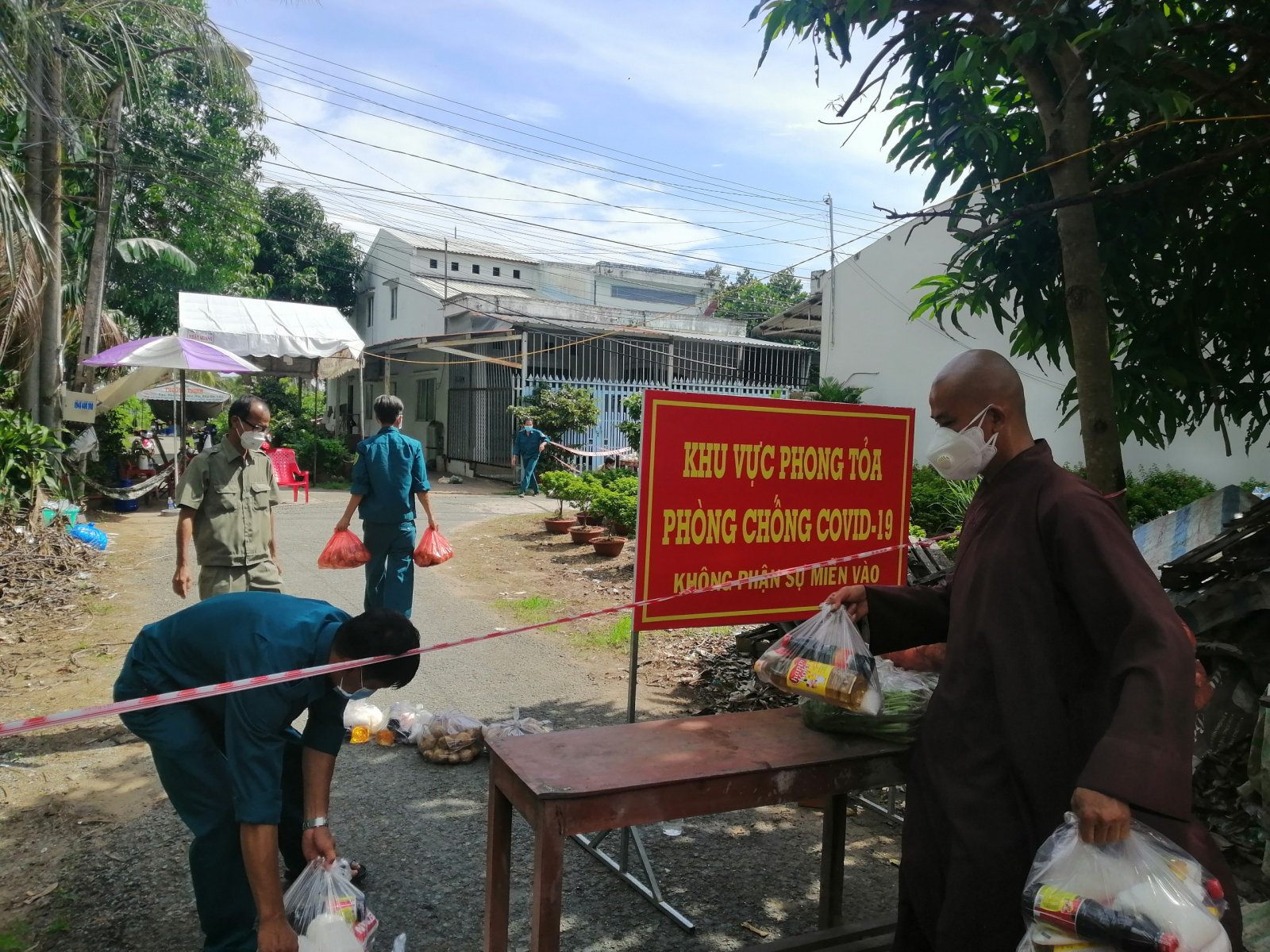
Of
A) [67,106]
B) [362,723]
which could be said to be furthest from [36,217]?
[362,723]

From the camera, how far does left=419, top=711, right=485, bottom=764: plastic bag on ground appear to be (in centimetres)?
467

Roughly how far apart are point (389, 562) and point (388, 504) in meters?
0.41

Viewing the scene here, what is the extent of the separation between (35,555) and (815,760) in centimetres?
857

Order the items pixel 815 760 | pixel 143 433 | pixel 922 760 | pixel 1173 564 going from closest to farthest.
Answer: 1. pixel 922 760
2. pixel 815 760
3. pixel 1173 564
4. pixel 143 433

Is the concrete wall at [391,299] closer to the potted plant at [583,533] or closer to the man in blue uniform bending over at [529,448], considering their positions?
the man in blue uniform bending over at [529,448]

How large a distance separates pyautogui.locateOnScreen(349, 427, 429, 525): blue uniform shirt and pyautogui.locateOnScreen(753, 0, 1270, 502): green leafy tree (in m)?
3.33

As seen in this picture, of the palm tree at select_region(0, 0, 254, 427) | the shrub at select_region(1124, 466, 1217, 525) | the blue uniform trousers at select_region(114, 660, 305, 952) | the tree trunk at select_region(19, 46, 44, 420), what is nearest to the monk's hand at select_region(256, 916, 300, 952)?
the blue uniform trousers at select_region(114, 660, 305, 952)

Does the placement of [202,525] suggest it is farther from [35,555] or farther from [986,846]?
[35,555]

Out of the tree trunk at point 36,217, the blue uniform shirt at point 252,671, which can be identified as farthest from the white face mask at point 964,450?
the tree trunk at point 36,217

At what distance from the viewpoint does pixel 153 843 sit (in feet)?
12.3

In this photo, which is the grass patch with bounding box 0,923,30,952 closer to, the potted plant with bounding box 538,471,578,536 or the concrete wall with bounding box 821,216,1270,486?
the potted plant with bounding box 538,471,578,536

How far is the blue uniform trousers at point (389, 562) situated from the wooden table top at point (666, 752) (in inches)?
126

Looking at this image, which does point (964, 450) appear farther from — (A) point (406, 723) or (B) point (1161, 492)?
(B) point (1161, 492)

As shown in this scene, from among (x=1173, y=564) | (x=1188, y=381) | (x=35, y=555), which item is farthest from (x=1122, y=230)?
(x=35, y=555)
